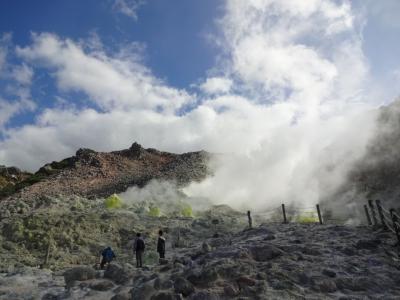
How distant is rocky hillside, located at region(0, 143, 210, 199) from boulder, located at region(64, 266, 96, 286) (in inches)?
1160

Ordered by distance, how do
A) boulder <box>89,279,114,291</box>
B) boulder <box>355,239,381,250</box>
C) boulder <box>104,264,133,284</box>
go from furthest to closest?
boulder <box>355,239,381,250</box> < boulder <box>104,264,133,284</box> < boulder <box>89,279,114,291</box>

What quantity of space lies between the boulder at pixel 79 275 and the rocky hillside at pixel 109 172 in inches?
1160

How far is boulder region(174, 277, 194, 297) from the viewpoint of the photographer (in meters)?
9.71

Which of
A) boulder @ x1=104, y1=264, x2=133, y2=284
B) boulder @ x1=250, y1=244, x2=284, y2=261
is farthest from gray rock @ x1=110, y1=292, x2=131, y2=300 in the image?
boulder @ x1=250, y1=244, x2=284, y2=261

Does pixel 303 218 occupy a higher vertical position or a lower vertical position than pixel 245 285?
higher

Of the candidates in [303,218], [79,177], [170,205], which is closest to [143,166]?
[79,177]

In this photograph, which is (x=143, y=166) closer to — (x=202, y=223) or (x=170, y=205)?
(x=170, y=205)

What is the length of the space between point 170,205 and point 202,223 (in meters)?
9.47

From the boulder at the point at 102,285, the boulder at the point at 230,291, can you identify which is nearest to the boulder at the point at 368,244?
the boulder at the point at 230,291

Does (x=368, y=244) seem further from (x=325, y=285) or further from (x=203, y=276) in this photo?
(x=203, y=276)

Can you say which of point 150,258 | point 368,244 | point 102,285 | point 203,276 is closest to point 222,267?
point 203,276

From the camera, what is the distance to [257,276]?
10.1 meters

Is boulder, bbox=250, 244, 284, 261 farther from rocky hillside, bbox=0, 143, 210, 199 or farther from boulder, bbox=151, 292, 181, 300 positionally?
rocky hillside, bbox=0, 143, 210, 199

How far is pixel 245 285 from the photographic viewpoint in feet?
31.9
